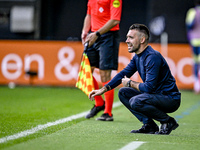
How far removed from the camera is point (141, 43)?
4.74 m

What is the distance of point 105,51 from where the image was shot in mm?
6219

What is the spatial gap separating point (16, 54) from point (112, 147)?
408 inches

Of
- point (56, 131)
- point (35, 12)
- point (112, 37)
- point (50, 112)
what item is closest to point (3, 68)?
point (35, 12)

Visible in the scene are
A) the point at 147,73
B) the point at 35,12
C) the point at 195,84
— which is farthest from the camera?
the point at 35,12

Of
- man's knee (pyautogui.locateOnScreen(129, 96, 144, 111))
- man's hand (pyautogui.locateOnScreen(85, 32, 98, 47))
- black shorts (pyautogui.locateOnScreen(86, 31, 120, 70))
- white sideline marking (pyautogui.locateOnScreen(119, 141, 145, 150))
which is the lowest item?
white sideline marking (pyautogui.locateOnScreen(119, 141, 145, 150))

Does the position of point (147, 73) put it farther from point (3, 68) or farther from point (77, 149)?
point (3, 68)

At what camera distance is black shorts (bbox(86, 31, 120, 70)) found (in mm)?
6219

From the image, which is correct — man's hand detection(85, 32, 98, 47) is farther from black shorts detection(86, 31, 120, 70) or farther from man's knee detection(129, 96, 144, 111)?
man's knee detection(129, 96, 144, 111)

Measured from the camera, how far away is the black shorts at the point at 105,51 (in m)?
6.22

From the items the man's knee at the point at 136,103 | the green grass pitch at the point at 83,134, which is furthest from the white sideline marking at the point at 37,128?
the man's knee at the point at 136,103

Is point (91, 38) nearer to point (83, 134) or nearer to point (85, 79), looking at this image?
point (85, 79)

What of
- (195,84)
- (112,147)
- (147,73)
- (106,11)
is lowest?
(195,84)

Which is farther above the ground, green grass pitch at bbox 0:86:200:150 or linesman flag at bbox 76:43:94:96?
linesman flag at bbox 76:43:94:96

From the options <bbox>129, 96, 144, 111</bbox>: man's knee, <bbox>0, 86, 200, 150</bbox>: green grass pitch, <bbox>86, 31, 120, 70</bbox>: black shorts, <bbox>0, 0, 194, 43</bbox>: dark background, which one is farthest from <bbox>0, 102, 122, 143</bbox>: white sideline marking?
<bbox>0, 0, 194, 43</bbox>: dark background
